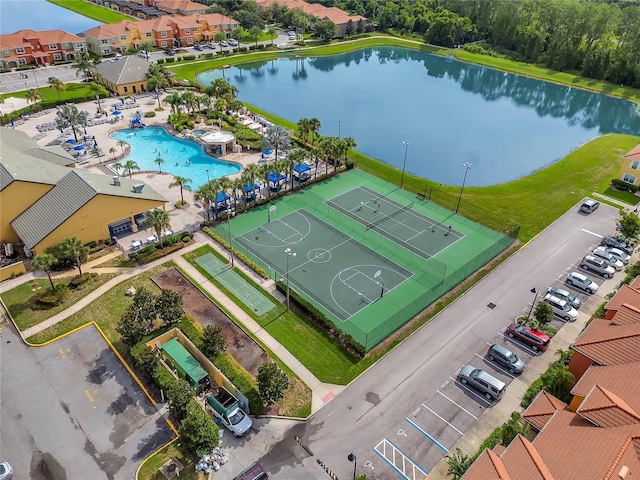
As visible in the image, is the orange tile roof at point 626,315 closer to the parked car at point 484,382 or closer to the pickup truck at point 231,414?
the parked car at point 484,382

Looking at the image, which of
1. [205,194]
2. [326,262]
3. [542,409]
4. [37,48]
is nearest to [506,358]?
[542,409]

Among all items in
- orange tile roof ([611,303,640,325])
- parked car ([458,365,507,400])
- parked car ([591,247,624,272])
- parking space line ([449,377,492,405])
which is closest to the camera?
parked car ([458,365,507,400])

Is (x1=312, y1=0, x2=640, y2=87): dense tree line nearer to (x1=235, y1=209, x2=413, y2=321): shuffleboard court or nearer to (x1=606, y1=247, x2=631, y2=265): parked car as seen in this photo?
(x1=606, y1=247, x2=631, y2=265): parked car

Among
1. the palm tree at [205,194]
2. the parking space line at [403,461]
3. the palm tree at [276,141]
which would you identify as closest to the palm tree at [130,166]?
the palm tree at [205,194]

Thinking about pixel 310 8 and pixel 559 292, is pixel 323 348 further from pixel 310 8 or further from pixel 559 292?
pixel 310 8

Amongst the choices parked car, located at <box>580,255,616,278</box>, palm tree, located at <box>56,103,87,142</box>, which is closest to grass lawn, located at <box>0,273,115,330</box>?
palm tree, located at <box>56,103,87,142</box>

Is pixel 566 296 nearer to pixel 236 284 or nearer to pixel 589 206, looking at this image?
pixel 589 206
